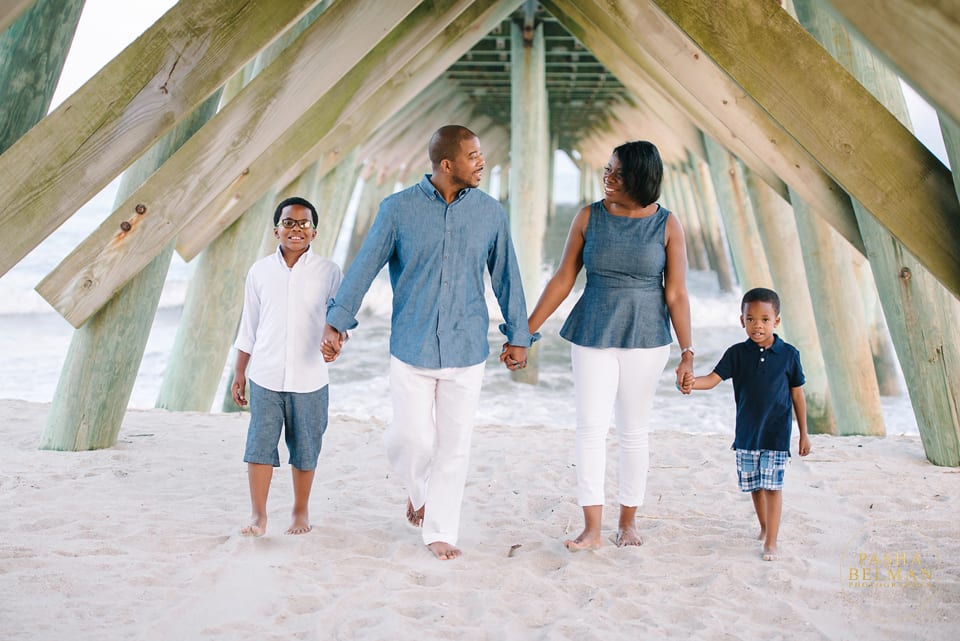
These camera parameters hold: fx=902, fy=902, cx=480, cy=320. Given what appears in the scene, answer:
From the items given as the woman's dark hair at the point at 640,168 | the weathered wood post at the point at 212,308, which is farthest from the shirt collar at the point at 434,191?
the weathered wood post at the point at 212,308

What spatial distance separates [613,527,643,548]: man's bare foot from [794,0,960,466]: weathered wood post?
1.98 meters

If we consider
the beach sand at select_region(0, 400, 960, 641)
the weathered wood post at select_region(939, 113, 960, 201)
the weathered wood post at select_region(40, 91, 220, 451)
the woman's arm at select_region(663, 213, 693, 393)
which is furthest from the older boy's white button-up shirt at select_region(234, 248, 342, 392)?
the weathered wood post at select_region(939, 113, 960, 201)

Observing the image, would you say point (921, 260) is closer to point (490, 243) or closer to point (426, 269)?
point (490, 243)

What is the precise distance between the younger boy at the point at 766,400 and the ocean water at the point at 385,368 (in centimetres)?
240

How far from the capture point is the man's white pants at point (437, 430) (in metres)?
3.05

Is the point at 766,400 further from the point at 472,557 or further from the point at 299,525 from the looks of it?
the point at 299,525

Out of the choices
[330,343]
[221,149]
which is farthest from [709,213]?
[330,343]

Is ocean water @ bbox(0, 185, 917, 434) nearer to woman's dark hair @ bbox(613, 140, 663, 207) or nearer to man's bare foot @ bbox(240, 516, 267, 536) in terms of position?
man's bare foot @ bbox(240, 516, 267, 536)

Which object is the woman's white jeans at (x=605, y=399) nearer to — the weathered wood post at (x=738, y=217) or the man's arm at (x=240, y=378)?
the man's arm at (x=240, y=378)

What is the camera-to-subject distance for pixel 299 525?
330 cm

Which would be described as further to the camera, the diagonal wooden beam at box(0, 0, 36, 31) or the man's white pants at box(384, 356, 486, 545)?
the man's white pants at box(384, 356, 486, 545)

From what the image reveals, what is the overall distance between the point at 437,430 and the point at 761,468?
1138mm

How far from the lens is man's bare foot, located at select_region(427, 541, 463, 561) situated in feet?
A: 10.00

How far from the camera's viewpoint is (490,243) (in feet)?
10.3
